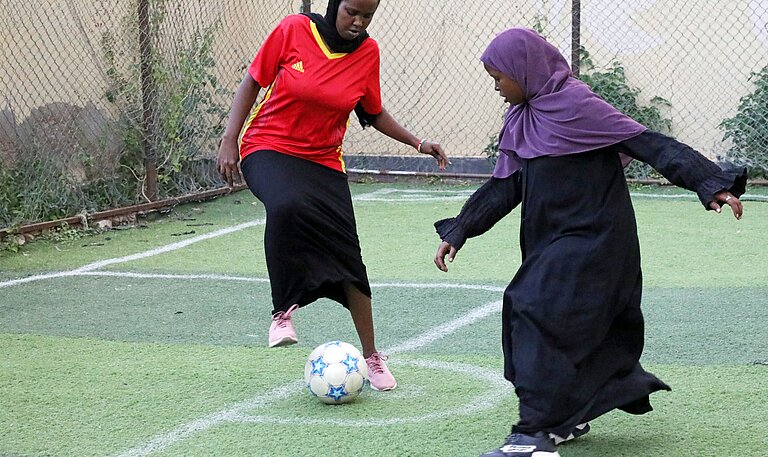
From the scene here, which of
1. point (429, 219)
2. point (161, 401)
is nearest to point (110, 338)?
point (161, 401)

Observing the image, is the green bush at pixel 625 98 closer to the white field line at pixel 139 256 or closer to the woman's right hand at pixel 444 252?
the white field line at pixel 139 256

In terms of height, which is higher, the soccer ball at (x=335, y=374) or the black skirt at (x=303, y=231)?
the black skirt at (x=303, y=231)

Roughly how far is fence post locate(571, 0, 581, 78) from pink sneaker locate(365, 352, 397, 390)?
284 inches

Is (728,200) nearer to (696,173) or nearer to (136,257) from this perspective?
(696,173)

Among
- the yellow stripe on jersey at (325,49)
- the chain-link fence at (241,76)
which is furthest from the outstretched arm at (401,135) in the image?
the chain-link fence at (241,76)

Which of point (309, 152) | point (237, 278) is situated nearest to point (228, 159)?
point (309, 152)

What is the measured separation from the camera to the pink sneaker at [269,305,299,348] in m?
4.87

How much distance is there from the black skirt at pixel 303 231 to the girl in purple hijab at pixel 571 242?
1.04 metres

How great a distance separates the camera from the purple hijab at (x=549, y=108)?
4051 mm

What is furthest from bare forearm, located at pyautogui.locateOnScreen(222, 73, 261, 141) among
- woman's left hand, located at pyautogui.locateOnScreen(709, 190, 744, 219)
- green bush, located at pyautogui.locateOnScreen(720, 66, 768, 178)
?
green bush, located at pyautogui.locateOnScreen(720, 66, 768, 178)

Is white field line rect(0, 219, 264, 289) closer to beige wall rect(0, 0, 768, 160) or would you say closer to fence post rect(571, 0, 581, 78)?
beige wall rect(0, 0, 768, 160)

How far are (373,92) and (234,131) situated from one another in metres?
0.69

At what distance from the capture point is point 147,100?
10.5m

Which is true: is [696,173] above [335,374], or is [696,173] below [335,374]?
above
